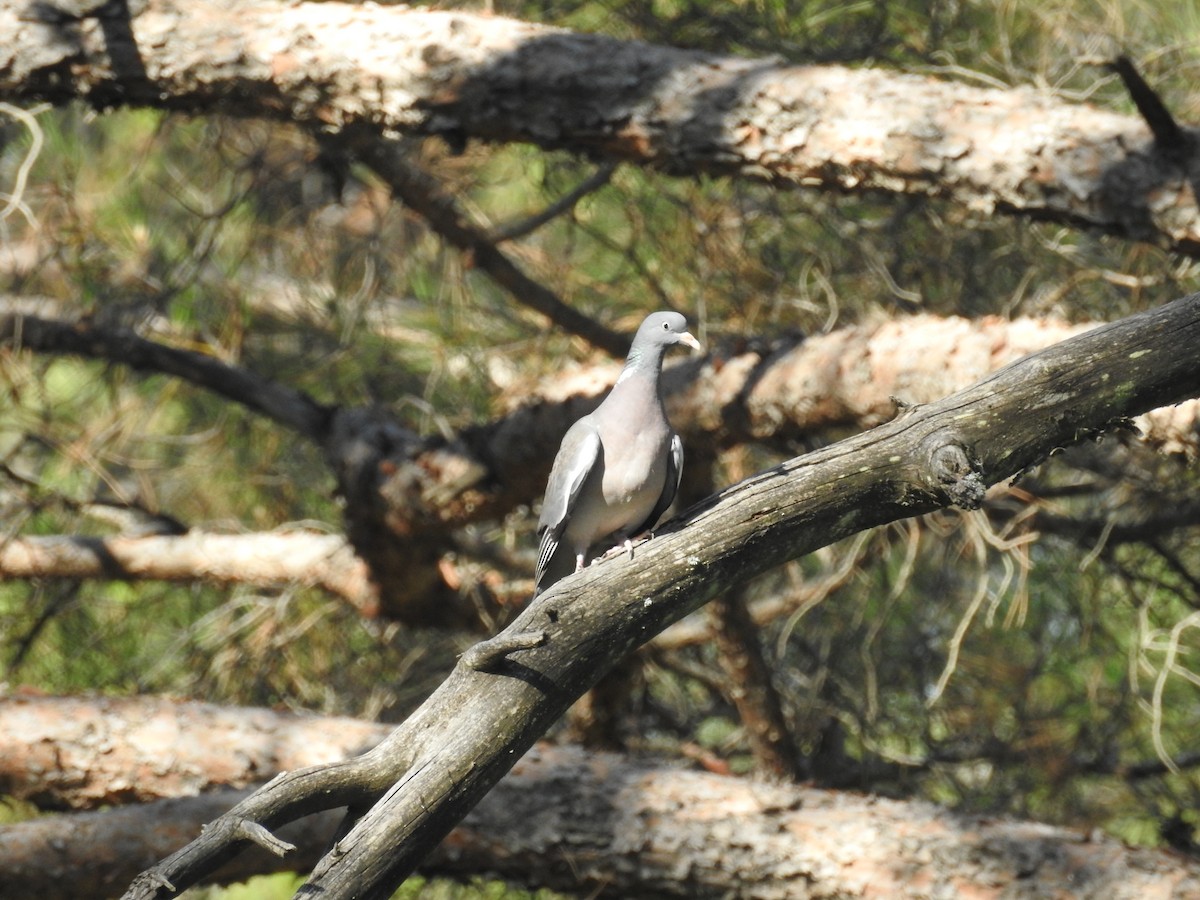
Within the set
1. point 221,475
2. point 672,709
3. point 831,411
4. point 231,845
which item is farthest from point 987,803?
point 231,845

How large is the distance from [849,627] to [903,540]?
45 centimetres

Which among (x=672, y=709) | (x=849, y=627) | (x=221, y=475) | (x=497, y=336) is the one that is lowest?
(x=672, y=709)

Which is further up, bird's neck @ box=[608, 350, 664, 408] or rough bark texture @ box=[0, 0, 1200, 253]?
rough bark texture @ box=[0, 0, 1200, 253]

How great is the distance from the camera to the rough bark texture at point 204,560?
4.05 m

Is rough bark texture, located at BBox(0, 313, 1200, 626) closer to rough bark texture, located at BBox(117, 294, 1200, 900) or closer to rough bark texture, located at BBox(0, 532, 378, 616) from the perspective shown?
rough bark texture, located at BBox(0, 532, 378, 616)

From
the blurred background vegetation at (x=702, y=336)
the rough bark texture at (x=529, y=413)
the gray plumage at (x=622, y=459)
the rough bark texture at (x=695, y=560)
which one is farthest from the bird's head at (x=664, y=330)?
the blurred background vegetation at (x=702, y=336)

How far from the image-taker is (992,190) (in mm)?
2793

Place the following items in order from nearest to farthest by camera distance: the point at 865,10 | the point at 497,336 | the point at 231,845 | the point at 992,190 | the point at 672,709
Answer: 1. the point at 231,845
2. the point at 992,190
3. the point at 865,10
4. the point at 497,336
5. the point at 672,709

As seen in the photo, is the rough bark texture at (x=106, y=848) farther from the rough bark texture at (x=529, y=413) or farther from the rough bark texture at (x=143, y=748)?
the rough bark texture at (x=529, y=413)

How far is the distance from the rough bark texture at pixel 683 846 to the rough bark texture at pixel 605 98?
1339mm

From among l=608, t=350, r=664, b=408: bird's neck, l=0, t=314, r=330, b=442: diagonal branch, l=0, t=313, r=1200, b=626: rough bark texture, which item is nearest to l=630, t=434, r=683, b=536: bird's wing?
l=608, t=350, r=664, b=408: bird's neck

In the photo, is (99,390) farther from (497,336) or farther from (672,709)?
(672,709)

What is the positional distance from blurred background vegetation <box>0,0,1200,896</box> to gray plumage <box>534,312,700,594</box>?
1.18m

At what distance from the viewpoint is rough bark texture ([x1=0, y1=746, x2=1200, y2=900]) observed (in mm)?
2764
